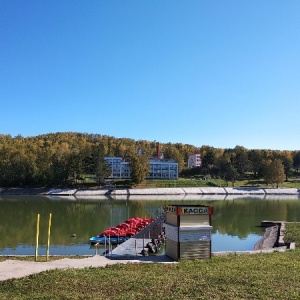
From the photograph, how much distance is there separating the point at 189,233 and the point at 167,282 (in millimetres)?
6266

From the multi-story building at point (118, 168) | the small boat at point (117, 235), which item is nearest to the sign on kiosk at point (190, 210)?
the small boat at point (117, 235)

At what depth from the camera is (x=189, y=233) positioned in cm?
1877

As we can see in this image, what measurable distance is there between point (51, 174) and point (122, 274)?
114 meters

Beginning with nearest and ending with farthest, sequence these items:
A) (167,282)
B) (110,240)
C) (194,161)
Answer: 1. (167,282)
2. (110,240)
3. (194,161)

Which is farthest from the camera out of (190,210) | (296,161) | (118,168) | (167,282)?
(296,161)

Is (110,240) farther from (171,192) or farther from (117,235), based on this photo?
(171,192)

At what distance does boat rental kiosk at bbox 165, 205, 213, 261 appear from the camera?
731 inches

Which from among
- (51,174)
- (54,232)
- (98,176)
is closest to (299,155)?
(98,176)

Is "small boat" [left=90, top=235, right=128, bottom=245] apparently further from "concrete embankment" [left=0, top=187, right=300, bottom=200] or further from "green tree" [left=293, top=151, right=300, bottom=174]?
"green tree" [left=293, top=151, right=300, bottom=174]

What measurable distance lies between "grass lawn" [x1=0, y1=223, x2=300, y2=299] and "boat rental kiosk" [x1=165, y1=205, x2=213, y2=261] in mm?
2013

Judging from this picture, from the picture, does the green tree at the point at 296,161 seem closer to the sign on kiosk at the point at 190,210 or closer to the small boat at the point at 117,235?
the small boat at the point at 117,235

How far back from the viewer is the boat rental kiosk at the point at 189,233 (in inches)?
731

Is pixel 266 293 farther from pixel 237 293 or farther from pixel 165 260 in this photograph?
pixel 165 260

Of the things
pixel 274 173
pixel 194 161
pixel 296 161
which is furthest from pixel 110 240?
pixel 194 161
